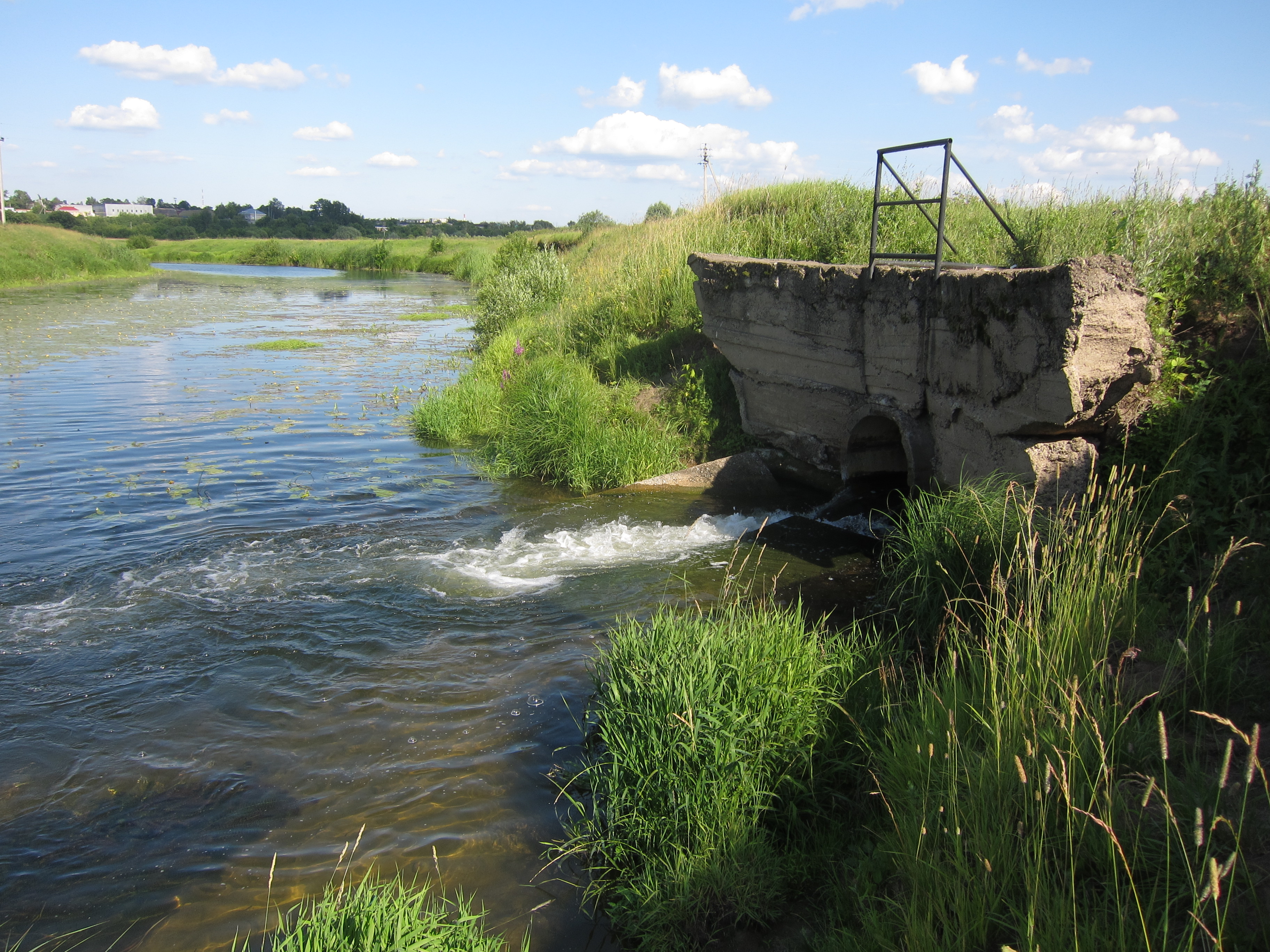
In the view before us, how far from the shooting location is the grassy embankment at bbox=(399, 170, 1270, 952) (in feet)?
8.45

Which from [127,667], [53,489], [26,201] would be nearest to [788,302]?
[127,667]

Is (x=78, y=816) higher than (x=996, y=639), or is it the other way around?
(x=996, y=639)

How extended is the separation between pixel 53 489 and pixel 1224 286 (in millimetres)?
11778

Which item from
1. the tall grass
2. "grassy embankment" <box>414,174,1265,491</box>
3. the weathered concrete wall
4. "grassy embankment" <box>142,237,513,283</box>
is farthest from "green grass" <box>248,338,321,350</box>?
"grassy embankment" <box>142,237,513,283</box>

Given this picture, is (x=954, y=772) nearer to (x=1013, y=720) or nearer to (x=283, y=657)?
(x=1013, y=720)

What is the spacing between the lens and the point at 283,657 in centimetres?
566

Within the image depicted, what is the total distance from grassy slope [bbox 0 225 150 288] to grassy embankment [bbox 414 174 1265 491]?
3242 cm

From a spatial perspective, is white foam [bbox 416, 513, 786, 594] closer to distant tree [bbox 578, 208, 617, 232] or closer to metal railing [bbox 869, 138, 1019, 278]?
metal railing [bbox 869, 138, 1019, 278]

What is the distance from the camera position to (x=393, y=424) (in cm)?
1298

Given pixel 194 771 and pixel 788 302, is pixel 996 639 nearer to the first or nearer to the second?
pixel 194 771

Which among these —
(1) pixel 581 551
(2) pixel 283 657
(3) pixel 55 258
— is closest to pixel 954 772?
(2) pixel 283 657

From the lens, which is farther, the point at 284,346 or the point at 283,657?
the point at 284,346

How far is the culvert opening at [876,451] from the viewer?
832 centimetres

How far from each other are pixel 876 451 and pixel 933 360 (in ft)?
5.76
